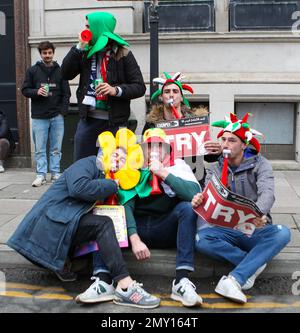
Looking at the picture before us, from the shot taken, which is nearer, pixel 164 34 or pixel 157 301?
pixel 157 301

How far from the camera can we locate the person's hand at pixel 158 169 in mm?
3854

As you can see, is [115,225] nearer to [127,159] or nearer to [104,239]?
[104,239]

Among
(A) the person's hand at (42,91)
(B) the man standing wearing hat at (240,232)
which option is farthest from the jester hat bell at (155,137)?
(A) the person's hand at (42,91)

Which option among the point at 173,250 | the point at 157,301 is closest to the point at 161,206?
the point at 173,250

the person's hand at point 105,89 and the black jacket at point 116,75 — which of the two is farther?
the black jacket at point 116,75

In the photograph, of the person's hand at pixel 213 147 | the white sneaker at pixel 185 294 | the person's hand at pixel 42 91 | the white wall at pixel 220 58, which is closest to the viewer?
the white sneaker at pixel 185 294

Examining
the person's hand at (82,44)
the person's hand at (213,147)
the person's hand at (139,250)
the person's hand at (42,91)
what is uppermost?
the person's hand at (82,44)

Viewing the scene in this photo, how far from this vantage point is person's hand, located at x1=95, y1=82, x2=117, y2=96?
444 cm

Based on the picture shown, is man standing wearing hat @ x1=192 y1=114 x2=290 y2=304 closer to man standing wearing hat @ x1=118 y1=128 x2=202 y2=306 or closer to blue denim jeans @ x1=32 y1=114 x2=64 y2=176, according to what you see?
man standing wearing hat @ x1=118 y1=128 x2=202 y2=306

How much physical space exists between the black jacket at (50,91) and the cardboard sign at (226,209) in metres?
4.16

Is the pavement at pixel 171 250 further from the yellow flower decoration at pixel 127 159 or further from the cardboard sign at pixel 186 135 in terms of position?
the cardboard sign at pixel 186 135

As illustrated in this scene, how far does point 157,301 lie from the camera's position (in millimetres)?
3527

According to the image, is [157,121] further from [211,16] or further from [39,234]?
[211,16]

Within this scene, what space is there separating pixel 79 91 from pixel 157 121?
2.77 ft
